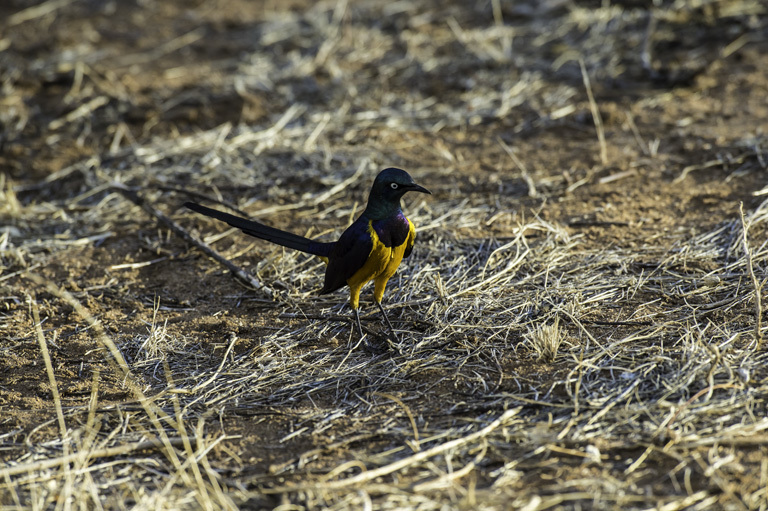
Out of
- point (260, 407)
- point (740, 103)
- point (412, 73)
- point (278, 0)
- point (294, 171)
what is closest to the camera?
point (260, 407)

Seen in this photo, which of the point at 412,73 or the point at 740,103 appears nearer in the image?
the point at 740,103

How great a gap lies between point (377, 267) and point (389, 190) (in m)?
0.44

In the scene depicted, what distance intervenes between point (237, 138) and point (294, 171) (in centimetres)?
93

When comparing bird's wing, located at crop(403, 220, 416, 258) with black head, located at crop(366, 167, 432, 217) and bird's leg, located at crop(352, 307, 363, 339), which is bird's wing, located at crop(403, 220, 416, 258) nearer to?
black head, located at crop(366, 167, 432, 217)

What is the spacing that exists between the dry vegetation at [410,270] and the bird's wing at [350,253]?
38 cm

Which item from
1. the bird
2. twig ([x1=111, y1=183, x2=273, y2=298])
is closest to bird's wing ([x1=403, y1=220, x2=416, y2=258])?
the bird

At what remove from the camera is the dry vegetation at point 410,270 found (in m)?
3.19

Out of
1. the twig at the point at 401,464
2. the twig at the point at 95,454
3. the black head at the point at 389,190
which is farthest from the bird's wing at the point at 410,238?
the twig at the point at 95,454

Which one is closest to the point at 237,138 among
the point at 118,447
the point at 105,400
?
the point at 105,400

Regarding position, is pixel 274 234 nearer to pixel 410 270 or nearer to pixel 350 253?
pixel 350 253

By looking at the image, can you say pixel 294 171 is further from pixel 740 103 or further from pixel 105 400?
pixel 740 103

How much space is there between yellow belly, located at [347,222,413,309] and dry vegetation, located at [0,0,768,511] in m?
0.27

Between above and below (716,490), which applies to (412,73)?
above

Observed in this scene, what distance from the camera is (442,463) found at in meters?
3.18
